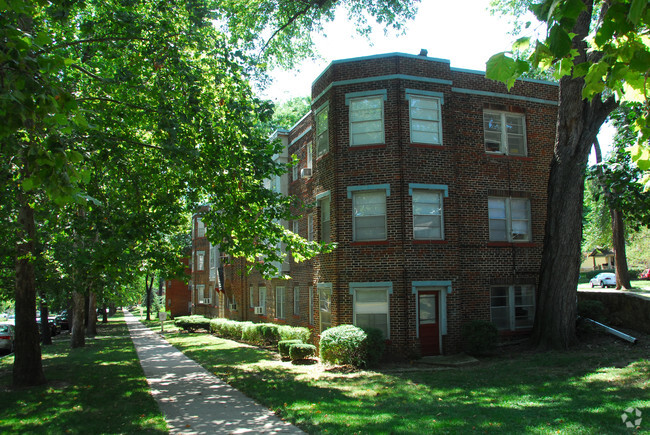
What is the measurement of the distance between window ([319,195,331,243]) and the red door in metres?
3.93

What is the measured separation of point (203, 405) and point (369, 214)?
8.61 meters

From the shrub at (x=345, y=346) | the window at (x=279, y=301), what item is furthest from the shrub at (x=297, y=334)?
the window at (x=279, y=301)

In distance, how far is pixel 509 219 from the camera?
18125 millimetres

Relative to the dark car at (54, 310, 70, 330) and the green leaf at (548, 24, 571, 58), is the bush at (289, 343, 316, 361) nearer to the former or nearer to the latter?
the green leaf at (548, 24, 571, 58)

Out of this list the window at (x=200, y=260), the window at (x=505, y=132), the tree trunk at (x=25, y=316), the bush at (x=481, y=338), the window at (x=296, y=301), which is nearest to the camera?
the tree trunk at (x=25, y=316)

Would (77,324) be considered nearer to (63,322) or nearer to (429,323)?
(429,323)

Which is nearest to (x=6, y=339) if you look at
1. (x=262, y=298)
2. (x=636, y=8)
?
(x=262, y=298)

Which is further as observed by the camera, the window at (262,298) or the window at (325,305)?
the window at (262,298)

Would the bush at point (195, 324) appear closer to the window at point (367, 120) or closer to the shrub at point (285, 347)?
the shrub at point (285, 347)

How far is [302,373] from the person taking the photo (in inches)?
564

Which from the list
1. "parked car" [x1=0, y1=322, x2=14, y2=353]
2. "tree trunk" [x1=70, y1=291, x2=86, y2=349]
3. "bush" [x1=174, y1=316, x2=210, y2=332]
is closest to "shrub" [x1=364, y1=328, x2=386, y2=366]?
"tree trunk" [x1=70, y1=291, x2=86, y2=349]

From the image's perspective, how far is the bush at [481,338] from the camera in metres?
15.6

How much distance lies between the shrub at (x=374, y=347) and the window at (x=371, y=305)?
108cm

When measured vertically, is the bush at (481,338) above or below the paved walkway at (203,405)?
above
